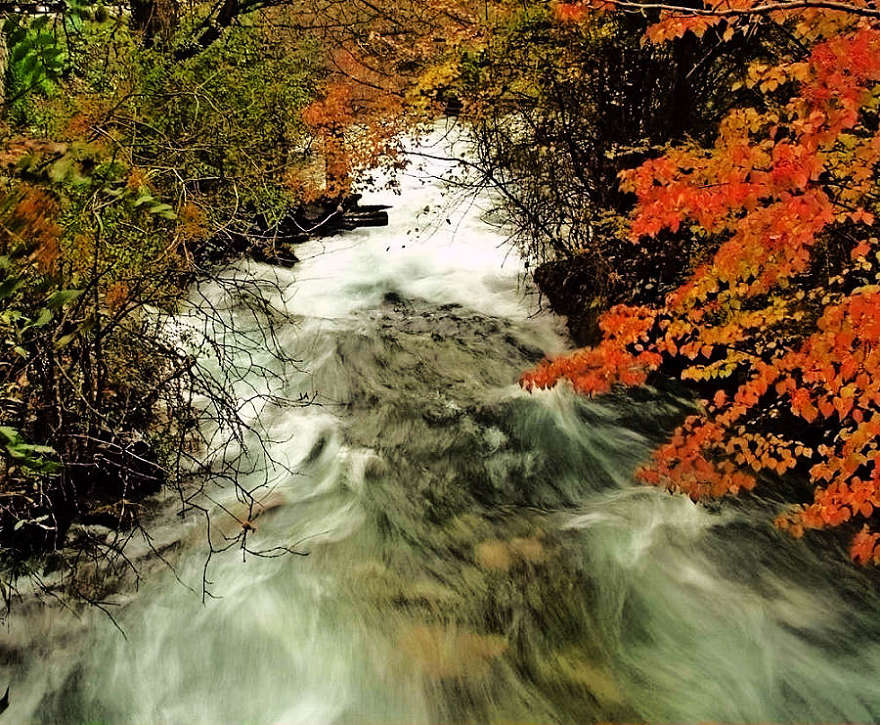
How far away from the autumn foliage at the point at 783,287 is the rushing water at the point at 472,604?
0.54 metres

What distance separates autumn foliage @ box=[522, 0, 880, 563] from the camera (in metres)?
4.20

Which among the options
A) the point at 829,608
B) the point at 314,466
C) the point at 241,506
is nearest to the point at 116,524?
the point at 241,506

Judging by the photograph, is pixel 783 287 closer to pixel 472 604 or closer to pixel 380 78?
pixel 472 604

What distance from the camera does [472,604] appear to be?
197 inches

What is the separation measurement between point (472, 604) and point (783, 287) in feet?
12.6

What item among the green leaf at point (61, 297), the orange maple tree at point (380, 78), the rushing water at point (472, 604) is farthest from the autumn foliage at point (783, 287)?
the green leaf at point (61, 297)

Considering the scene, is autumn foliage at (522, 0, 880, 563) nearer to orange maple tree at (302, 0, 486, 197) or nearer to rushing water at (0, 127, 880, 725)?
rushing water at (0, 127, 880, 725)

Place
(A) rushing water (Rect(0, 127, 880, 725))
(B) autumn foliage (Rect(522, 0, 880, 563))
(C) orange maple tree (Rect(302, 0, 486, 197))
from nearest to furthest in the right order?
(B) autumn foliage (Rect(522, 0, 880, 563)) < (A) rushing water (Rect(0, 127, 880, 725)) < (C) orange maple tree (Rect(302, 0, 486, 197))

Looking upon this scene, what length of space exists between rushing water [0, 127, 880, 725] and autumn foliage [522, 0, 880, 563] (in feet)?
1.76

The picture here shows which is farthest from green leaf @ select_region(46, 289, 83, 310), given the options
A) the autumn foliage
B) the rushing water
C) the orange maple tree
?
the orange maple tree

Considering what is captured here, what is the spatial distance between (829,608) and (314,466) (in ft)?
15.2

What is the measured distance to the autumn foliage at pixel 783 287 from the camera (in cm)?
420

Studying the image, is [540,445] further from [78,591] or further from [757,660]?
[78,591]

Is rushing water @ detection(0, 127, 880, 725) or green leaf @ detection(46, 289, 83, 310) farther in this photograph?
rushing water @ detection(0, 127, 880, 725)
